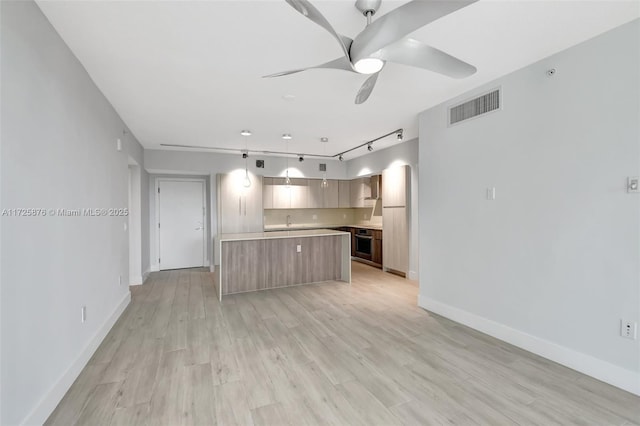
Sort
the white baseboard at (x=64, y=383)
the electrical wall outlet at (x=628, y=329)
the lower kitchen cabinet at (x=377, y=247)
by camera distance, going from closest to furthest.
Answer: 1. the white baseboard at (x=64, y=383)
2. the electrical wall outlet at (x=628, y=329)
3. the lower kitchen cabinet at (x=377, y=247)

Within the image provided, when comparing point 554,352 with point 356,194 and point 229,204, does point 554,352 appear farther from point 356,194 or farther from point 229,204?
point 229,204

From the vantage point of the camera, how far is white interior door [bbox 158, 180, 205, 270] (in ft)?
21.3

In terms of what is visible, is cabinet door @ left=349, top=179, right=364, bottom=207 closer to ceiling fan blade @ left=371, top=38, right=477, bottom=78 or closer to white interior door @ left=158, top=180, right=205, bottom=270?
white interior door @ left=158, top=180, right=205, bottom=270

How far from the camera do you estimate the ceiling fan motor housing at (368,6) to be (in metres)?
1.76

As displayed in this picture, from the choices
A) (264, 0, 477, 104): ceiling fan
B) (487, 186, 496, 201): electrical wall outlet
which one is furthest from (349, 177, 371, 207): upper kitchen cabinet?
(264, 0, 477, 104): ceiling fan

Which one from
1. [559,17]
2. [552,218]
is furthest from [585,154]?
[559,17]

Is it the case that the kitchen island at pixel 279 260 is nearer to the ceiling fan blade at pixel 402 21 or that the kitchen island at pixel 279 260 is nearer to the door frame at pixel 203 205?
the door frame at pixel 203 205

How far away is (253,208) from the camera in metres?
6.51

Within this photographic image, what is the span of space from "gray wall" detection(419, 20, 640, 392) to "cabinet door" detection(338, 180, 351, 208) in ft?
13.9

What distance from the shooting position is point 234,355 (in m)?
2.69

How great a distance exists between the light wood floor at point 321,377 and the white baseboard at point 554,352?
73mm

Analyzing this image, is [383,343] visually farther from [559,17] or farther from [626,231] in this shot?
[559,17]

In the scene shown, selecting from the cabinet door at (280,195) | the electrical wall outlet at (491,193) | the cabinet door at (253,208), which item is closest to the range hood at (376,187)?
the cabinet door at (280,195)

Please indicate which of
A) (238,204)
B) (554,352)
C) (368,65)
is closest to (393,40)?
(368,65)
